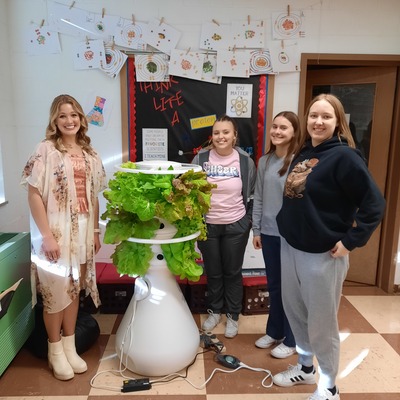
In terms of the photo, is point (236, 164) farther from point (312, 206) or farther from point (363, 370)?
point (363, 370)

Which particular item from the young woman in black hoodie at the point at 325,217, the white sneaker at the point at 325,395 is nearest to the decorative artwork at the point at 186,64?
the young woman in black hoodie at the point at 325,217

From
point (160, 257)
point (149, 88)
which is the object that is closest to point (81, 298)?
point (160, 257)

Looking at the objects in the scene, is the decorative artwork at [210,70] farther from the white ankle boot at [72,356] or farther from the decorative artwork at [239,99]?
the white ankle boot at [72,356]

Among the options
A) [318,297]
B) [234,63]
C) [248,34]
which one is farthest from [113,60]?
[318,297]

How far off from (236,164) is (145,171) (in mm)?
705

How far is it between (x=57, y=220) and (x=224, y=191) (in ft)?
2.99

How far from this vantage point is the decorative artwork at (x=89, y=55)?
2.56 meters

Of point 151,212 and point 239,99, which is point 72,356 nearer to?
point 151,212

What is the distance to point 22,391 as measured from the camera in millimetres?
1780

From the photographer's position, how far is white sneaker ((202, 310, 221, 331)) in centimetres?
232

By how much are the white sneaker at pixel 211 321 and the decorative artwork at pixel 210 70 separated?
5.22ft

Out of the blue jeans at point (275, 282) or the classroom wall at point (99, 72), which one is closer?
the blue jeans at point (275, 282)

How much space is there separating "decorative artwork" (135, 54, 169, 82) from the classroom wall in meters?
0.16

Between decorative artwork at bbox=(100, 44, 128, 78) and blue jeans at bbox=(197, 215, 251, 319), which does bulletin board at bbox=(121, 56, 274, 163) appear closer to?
decorative artwork at bbox=(100, 44, 128, 78)
